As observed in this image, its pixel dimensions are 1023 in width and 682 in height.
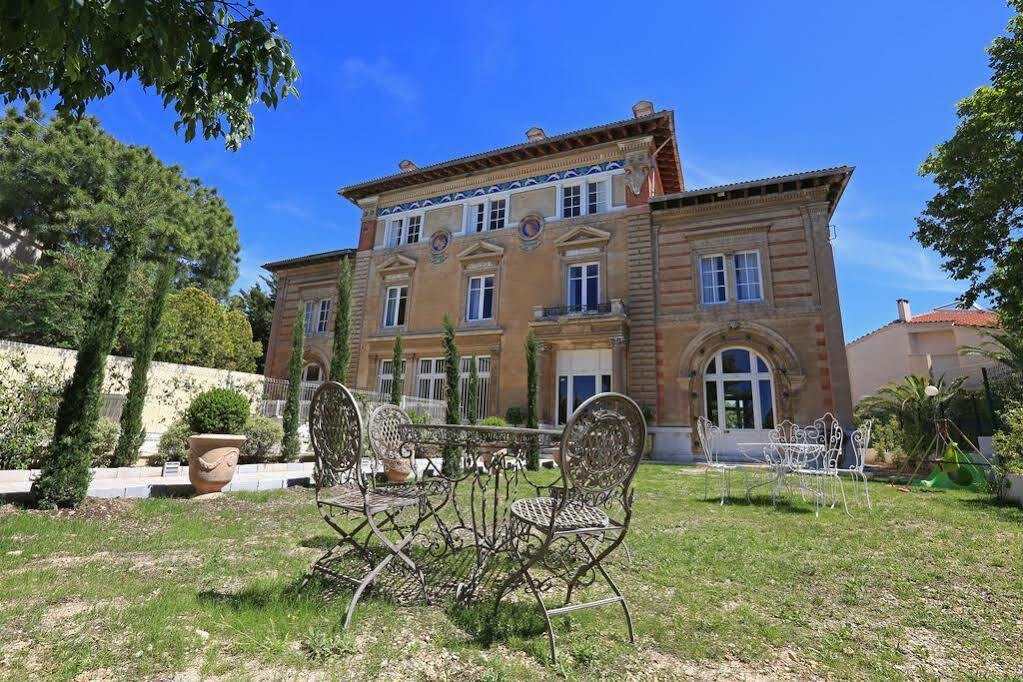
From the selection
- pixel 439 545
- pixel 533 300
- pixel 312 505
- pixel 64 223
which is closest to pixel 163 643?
pixel 439 545

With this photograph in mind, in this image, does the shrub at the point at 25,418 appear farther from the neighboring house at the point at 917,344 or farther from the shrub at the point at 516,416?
the neighboring house at the point at 917,344

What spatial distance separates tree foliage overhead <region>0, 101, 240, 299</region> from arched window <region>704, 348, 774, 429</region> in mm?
22266

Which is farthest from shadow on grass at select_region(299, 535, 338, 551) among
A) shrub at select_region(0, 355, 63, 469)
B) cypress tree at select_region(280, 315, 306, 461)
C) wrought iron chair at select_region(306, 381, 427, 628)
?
cypress tree at select_region(280, 315, 306, 461)

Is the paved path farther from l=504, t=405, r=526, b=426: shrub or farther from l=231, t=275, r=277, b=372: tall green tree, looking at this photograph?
l=231, t=275, r=277, b=372: tall green tree

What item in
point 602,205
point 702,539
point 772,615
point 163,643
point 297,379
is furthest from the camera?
point 602,205

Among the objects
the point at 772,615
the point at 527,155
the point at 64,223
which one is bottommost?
the point at 772,615

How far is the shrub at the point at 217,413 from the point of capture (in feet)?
26.0

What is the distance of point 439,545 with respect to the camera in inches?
147

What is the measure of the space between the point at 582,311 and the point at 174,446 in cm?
1173

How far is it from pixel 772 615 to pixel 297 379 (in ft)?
30.8

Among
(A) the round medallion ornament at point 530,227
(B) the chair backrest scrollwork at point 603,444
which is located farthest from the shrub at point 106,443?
(A) the round medallion ornament at point 530,227

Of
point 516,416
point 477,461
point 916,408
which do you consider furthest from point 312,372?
point 916,408

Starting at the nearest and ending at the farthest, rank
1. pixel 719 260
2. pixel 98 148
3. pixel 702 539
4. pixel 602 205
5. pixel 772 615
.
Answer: pixel 772 615 → pixel 702 539 → pixel 719 260 → pixel 602 205 → pixel 98 148

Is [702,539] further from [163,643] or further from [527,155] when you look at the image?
[527,155]
